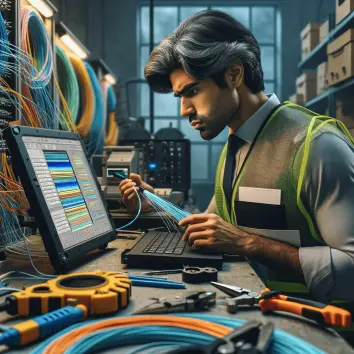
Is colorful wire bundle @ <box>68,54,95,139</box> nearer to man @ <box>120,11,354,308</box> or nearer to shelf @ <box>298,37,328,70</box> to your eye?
man @ <box>120,11,354,308</box>

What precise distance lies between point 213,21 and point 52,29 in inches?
41.7

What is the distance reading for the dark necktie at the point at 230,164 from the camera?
146 centimetres

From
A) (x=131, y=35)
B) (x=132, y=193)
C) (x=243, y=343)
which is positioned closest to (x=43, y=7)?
(x=132, y=193)

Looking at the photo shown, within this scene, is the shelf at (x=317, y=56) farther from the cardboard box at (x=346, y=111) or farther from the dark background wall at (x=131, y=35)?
the dark background wall at (x=131, y=35)

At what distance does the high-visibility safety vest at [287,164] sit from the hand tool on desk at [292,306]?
0.50 m

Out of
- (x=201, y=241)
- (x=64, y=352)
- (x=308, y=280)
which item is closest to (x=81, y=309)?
(x=64, y=352)

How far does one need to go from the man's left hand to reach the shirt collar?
405 millimetres

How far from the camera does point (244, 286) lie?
96 centimetres

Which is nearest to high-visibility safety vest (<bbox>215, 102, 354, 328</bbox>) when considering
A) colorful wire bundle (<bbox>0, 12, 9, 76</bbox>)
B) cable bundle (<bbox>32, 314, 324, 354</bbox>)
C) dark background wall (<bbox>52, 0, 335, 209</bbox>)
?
cable bundle (<bbox>32, 314, 324, 354</bbox>)

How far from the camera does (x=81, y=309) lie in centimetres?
72

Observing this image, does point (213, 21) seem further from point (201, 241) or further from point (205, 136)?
point (201, 241)

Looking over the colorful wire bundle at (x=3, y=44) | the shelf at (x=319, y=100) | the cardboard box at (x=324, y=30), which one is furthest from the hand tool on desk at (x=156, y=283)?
the cardboard box at (x=324, y=30)

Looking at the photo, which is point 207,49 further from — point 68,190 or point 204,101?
point 68,190

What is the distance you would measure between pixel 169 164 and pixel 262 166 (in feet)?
5.69
